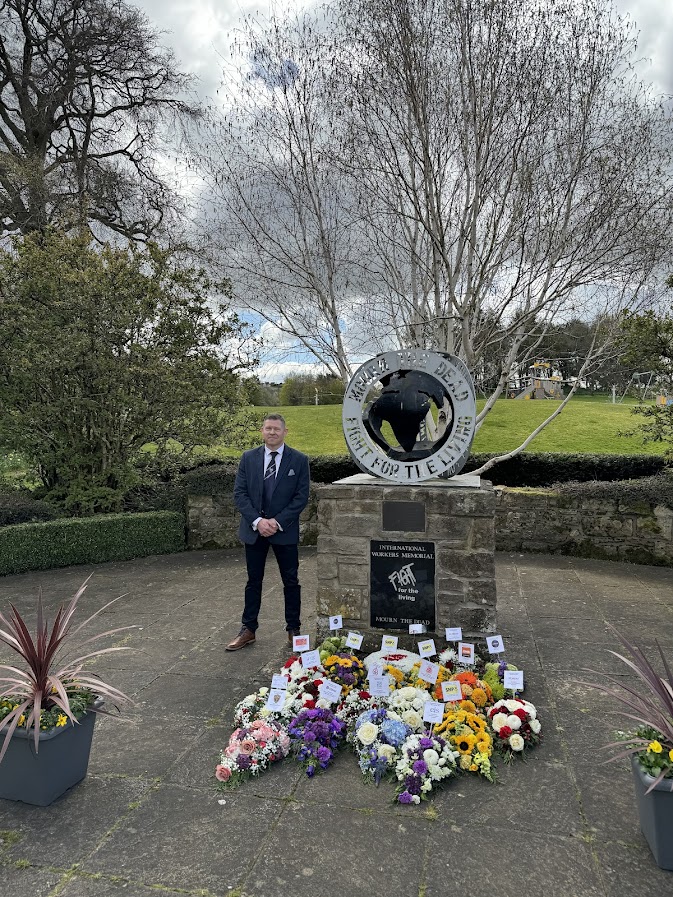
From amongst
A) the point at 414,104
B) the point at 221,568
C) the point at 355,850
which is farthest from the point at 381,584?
the point at 414,104

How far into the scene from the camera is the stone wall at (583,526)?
704 centimetres

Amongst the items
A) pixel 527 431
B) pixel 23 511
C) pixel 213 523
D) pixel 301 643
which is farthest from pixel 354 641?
pixel 527 431

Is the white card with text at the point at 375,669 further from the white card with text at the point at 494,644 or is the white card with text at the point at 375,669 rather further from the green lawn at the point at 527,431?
the green lawn at the point at 527,431

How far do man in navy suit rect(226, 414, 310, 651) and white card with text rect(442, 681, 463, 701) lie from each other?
1450 millimetres

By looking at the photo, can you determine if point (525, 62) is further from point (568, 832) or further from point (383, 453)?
point (568, 832)

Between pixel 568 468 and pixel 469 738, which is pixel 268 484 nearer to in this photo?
pixel 469 738

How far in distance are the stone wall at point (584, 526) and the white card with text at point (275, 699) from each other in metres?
5.06

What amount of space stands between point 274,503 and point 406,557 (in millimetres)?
1087

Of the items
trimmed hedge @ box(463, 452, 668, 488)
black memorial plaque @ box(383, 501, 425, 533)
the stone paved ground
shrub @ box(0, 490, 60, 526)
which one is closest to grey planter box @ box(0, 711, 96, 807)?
the stone paved ground

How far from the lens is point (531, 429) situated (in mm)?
16938

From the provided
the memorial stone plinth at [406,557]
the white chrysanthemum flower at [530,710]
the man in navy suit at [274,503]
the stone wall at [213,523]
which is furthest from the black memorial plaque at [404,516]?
the stone wall at [213,523]

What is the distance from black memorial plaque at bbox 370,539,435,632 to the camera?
3877mm

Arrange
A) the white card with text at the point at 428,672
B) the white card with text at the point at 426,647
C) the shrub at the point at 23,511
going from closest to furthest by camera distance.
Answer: the white card with text at the point at 428,672 < the white card with text at the point at 426,647 < the shrub at the point at 23,511

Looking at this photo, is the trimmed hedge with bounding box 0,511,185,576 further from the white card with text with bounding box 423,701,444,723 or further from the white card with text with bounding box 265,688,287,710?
the white card with text with bounding box 423,701,444,723
